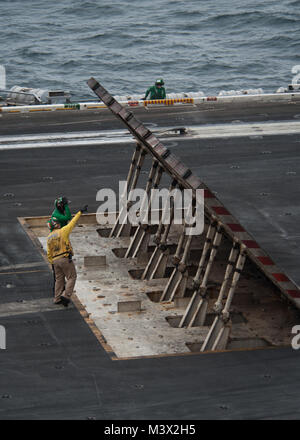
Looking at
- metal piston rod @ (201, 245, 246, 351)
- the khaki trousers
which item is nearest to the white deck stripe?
the khaki trousers

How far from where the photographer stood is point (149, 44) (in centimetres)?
9025

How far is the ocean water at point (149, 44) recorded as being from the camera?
77.1m

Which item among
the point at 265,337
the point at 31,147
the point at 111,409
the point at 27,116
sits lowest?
the point at 111,409

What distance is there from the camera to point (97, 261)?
78.5 feet

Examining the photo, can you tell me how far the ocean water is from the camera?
77.1 meters

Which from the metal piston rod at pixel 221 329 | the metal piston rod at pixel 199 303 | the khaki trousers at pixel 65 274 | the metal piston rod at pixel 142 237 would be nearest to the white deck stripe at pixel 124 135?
the metal piston rod at pixel 142 237

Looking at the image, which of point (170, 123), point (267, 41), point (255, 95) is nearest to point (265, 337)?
point (170, 123)

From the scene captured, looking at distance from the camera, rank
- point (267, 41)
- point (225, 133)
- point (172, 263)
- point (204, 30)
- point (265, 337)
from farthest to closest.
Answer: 1. point (204, 30)
2. point (267, 41)
3. point (225, 133)
4. point (172, 263)
5. point (265, 337)

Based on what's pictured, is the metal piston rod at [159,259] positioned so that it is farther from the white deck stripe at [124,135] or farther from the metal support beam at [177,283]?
the white deck stripe at [124,135]

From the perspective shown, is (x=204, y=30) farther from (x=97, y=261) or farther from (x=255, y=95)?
(x=97, y=261)

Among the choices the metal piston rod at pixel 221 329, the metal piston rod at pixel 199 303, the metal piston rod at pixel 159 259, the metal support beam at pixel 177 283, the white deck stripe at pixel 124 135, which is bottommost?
the metal piston rod at pixel 221 329

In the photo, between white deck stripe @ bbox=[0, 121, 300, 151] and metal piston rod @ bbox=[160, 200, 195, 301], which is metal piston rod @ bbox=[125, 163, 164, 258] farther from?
white deck stripe @ bbox=[0, 121, 300, 151]

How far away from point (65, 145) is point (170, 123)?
213 inches

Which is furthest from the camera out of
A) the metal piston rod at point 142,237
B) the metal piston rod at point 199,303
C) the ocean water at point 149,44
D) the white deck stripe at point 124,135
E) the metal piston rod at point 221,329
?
the ocean water at point 149,44
